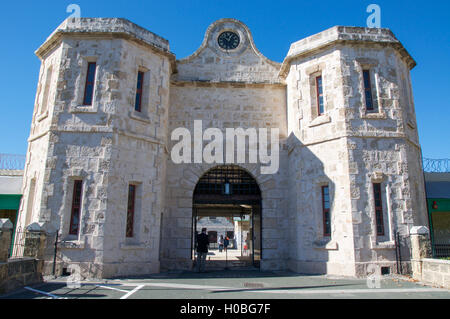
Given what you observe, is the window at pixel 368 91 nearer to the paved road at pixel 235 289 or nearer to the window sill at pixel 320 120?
the window sill at pixel 320 120

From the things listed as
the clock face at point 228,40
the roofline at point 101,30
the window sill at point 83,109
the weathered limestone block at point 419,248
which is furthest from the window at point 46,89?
the weathered limestone block at point 419,248

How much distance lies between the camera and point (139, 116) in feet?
39.8

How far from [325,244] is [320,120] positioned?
4.48 meters

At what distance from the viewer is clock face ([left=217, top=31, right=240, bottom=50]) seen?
15.2 meters

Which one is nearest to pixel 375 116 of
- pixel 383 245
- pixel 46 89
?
pixel 383 245

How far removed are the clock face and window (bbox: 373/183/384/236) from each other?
8.49 metres

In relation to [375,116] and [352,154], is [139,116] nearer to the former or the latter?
[352,154]

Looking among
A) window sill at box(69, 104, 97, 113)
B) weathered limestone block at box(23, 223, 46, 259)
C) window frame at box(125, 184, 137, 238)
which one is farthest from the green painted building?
weathered limestone block at box(23, 223, 46, 259)

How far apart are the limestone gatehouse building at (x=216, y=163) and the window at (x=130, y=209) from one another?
0.11 ft

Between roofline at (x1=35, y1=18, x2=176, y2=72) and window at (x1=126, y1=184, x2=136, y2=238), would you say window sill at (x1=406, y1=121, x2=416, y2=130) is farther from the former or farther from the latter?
window at (x1=126, y1=184, x2=136, y2=238)

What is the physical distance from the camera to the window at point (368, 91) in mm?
12430

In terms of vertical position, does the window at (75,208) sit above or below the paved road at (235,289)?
above
